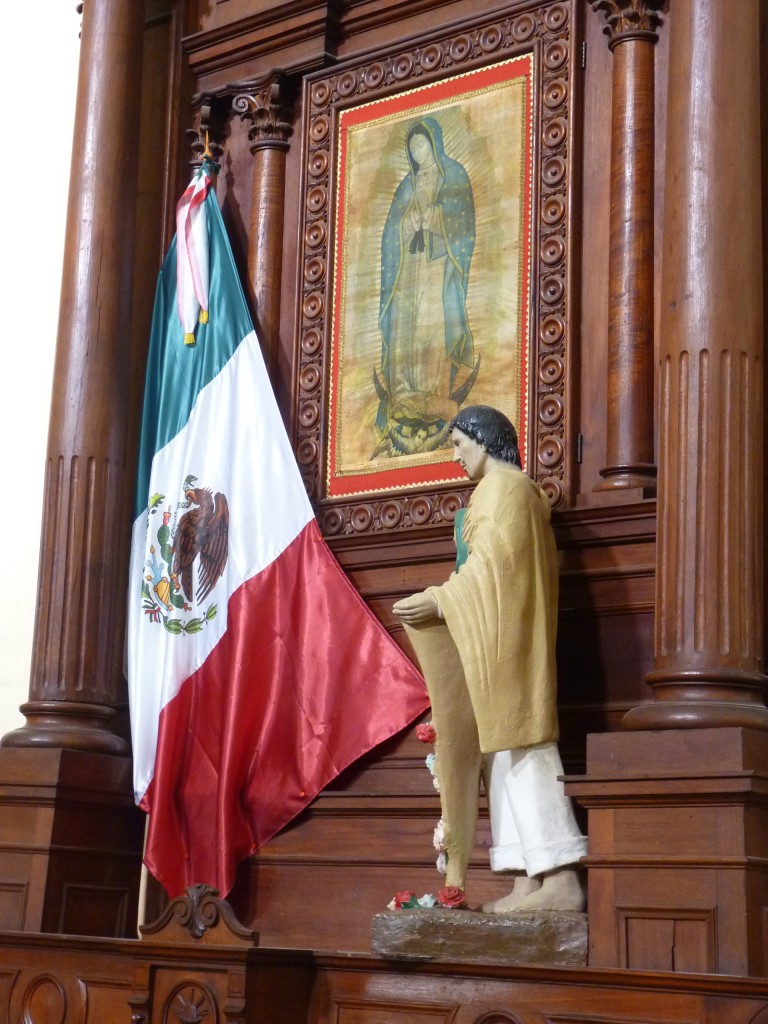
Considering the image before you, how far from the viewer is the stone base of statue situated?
14.1ft

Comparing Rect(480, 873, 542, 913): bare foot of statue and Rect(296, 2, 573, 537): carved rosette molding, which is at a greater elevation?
Rect(296, 2, 573, 537): carved rosette molding

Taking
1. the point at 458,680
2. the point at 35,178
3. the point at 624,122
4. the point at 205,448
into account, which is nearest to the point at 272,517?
the point at 205,448

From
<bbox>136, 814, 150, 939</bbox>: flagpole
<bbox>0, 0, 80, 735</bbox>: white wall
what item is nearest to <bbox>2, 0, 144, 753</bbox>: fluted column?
<bbox>136, 814, 150, 939</bbox>: flagpole

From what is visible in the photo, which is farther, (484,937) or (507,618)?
(507,618)

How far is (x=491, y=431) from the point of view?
4934 millimetres

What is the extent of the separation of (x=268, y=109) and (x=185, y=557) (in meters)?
1.74

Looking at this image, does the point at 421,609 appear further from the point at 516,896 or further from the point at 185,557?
the point at 185,557

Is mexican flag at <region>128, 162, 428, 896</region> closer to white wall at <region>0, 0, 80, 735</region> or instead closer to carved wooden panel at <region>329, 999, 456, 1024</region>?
carved wooden panel at <region>329, 999, 456, 1024</region>

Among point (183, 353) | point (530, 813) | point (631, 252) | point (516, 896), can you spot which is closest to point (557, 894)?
point (516, 896)

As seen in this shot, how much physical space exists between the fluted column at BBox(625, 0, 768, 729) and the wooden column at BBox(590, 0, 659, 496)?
1.55 ft

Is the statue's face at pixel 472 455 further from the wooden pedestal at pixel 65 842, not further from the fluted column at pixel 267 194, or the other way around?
the wooden pedestal at pixel 65 842

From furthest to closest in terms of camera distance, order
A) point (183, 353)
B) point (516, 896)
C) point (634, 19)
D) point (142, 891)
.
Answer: point (183, 353) → point (142, 891) → point (634, 19) → point (516, 896)

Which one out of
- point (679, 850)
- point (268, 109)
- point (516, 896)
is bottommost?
point (516, 896)

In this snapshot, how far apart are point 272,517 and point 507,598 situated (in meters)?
1.47
